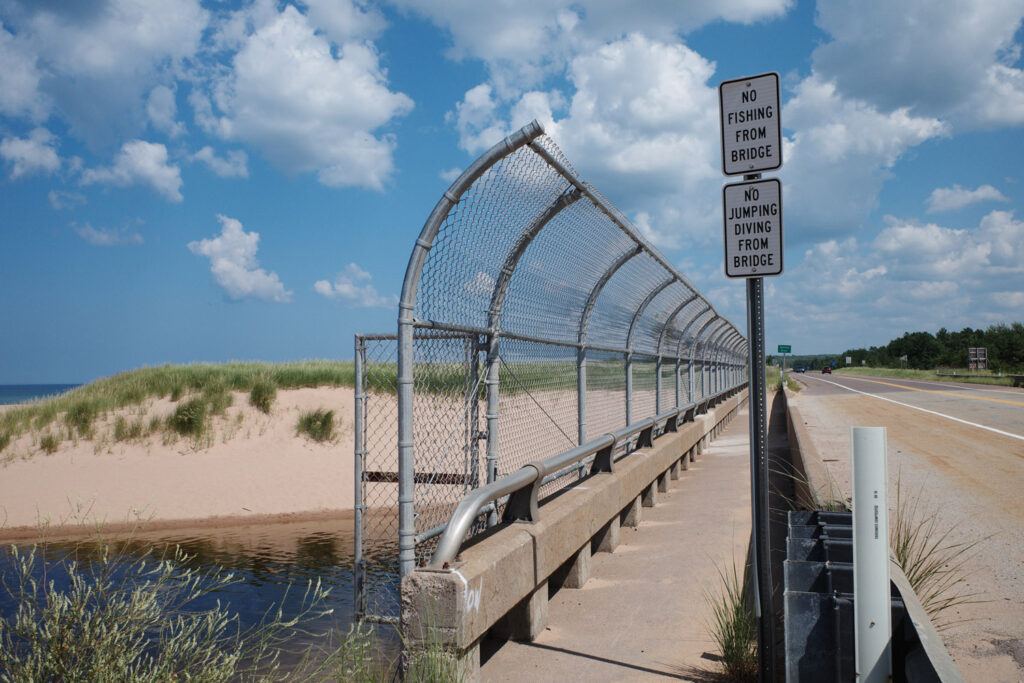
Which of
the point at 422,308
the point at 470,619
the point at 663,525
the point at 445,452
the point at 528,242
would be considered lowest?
the point at 663,525

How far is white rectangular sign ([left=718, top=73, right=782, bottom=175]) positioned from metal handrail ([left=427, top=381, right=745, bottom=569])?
2.09 meters

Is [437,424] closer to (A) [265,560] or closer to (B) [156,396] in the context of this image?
(A) [265,560]

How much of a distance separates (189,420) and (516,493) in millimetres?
14145

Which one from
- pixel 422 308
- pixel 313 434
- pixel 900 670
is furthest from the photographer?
pixel 313 434

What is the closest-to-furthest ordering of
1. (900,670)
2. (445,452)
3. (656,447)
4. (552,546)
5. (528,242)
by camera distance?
(900,670) < (445,452) < (552,546) < (528,242) < (656,447)

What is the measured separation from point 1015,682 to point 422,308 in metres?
3.53

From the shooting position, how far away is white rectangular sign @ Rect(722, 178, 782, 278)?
12.6 feet

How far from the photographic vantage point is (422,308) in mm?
4168

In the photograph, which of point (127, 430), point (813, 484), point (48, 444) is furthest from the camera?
point (127, 430)

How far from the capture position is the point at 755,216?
3893 millimetres

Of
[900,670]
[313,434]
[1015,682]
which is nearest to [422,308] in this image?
[900,670]

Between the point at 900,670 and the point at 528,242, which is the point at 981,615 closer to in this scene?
the point at 900,670

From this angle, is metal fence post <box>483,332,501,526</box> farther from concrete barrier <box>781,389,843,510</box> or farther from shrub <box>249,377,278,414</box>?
shrub <box>249,377,278,414</box>

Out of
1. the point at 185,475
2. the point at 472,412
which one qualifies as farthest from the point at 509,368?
the point at 185,475
